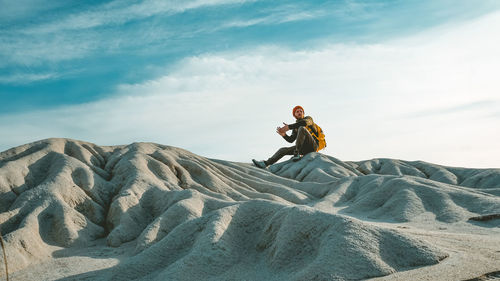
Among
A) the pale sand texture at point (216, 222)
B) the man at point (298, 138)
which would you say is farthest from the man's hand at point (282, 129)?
the pale sand texture at point (216, 222)

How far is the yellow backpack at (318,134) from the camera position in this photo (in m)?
18.3

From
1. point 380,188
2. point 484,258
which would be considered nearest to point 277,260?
point 484,258

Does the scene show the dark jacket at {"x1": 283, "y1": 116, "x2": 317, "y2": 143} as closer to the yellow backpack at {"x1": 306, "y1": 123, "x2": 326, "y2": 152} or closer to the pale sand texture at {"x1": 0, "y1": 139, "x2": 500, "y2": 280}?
the yellow backpack at {"x1": 306, "y1": 123, "x2": 326, "y2": 152}

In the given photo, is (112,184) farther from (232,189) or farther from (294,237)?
(294,237)

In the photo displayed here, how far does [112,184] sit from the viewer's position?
10.2 metres

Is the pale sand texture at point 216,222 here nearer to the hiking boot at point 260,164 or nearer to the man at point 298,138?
the hiking boot at point 260,164

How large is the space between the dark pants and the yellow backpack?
0.90ft

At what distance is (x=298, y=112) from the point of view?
1800 cm

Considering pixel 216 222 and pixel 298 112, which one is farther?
pixel 298 112

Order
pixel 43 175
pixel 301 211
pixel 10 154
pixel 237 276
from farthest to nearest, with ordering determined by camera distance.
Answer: pixel 10 154 < pixel 43 175 < pixel 301 211 < pixel 237 276

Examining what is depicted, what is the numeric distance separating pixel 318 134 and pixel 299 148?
124 centimetres

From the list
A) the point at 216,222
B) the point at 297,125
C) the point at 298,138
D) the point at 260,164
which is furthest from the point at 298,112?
the point at 216,222

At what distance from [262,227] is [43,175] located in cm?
649

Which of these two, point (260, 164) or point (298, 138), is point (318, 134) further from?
point (260, 164)
